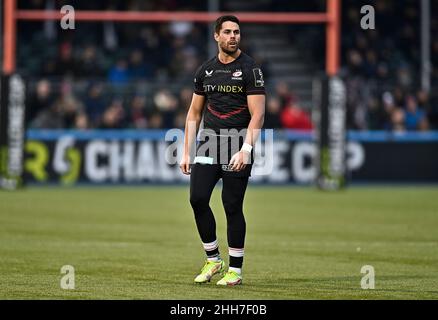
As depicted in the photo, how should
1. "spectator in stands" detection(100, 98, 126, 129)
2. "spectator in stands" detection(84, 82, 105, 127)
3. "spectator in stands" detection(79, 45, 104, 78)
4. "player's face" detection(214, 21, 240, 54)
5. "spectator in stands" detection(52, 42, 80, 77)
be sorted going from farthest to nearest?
"spectator in stands" detection(79, 45, 104, 78)
"spectator in stands" detection(52, 42, 80, 77)
"spectator in stands" detection(84, 82, 105, 127)
"spectator in stands" detection(100, 98, 126, 129)
"player's face" detection(214, 21, 240, 54)

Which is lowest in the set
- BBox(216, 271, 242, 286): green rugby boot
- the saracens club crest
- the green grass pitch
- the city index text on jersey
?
the green grass pitch

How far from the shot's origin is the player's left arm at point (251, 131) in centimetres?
951

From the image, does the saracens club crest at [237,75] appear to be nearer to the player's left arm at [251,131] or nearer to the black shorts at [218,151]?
the player's left arm at [251,131]

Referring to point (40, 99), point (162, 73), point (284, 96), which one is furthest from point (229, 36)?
point (162, 73)

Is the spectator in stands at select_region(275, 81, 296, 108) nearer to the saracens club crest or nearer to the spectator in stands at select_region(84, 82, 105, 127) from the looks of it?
the spectator in stands at select_region(84, 82, 105, 127)

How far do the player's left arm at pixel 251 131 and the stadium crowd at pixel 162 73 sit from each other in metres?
14.6

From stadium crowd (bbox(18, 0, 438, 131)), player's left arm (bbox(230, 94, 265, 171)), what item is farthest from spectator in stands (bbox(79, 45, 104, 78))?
player's left arm (bbox(230, 94, 265, 171))

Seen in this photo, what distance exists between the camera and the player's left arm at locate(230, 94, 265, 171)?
31.2 ft

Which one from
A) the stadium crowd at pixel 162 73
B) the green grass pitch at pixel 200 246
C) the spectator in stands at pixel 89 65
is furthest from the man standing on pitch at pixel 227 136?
the spectator in stands at pixel 89 65

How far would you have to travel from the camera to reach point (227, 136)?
9.77 meters

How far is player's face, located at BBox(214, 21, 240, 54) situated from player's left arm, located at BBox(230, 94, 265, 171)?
17.2 inches

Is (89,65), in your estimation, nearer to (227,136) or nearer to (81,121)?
(81,121)

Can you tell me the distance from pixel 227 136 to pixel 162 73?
61.3 feet
